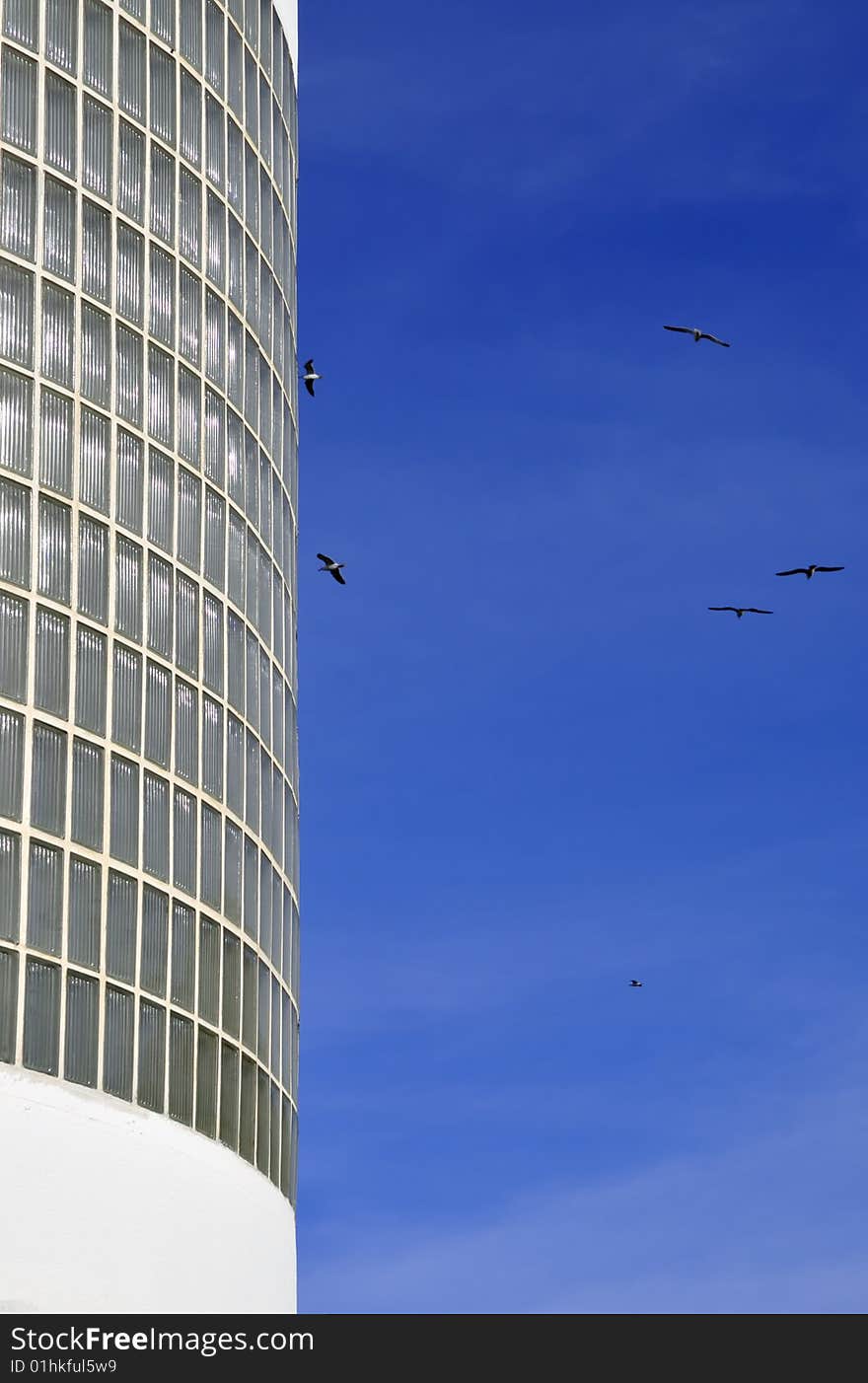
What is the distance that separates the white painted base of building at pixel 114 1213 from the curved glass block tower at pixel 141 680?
71 millimetres

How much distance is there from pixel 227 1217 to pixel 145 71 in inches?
1037

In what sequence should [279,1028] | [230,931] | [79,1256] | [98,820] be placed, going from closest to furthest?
[79,1256], [98,820], [230,931], [279,1028]

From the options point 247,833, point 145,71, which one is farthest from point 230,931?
point 145,71

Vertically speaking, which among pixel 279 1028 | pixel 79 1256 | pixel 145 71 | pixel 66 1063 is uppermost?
pixel 145 71

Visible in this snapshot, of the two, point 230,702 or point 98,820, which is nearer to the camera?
point 98,820

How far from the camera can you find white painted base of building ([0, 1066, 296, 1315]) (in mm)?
48594

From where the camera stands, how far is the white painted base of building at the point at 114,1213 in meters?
48.6

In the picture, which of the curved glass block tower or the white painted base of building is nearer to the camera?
the white painted base of building

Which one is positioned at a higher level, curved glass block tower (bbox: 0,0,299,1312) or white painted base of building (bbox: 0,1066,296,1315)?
curved glass block tower (bbox: 0,0,299,1312)

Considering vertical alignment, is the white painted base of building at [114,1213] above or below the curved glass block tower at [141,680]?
below

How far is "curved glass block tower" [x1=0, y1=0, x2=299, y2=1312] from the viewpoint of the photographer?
51.1 metres

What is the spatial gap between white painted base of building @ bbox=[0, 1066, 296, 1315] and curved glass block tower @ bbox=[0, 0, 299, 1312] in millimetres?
71

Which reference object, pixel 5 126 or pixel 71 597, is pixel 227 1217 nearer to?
pixel 71 597

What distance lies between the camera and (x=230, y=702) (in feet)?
198
